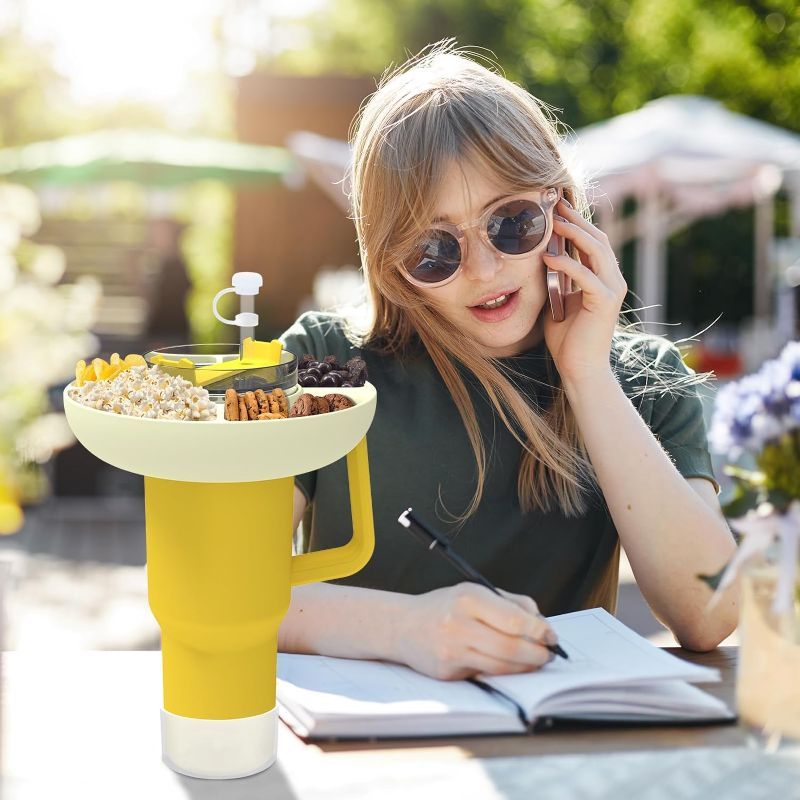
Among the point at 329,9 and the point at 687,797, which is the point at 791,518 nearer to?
the point at 687,797

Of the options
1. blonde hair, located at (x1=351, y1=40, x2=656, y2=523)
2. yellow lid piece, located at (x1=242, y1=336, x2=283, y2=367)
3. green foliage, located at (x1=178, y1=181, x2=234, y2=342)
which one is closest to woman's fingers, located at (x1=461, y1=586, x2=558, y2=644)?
yellow lid piece, located at (x1=242, y1=336, x2=283, y2=367)

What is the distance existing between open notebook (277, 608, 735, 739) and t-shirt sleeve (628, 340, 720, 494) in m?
0.57

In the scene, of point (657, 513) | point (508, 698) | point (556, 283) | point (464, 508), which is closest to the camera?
point (508, 698)

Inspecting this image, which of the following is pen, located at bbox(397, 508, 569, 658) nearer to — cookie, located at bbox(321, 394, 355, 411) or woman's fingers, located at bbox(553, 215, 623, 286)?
cookie, located at bbox(321, 394, 355, 411)

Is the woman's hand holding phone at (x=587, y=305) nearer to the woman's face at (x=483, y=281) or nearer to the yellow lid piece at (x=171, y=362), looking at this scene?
the woman's face at (x=483, y=281)

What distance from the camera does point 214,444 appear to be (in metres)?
0.98

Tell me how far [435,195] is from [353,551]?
2.17 feet

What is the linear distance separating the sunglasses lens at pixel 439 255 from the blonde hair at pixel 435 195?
26mm

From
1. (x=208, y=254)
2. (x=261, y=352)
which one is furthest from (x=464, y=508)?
(x=208, y=254)

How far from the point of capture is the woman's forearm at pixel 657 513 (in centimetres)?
156

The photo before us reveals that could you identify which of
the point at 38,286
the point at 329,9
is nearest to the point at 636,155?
the point at 38,286

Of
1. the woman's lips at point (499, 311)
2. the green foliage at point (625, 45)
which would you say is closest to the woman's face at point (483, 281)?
the woman's lips at point (499, 311)

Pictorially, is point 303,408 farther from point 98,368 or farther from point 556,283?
point 556,283

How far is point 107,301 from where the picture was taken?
18.7 meters
